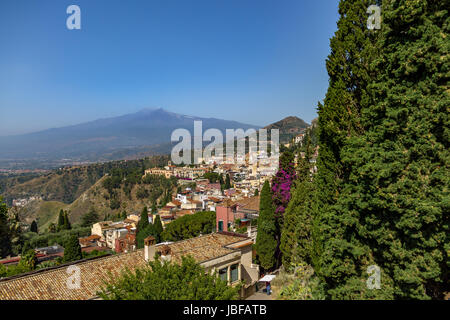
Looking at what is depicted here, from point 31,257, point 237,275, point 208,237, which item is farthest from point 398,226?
point 31,257

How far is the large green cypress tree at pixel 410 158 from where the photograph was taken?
4.98 m

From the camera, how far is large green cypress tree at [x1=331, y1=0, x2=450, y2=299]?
4.98 metres

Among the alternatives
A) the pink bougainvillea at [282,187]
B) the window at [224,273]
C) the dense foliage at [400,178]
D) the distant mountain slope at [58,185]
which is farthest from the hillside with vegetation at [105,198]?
the dense foliage at [400,178]

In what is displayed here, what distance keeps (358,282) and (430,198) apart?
86.7 inches

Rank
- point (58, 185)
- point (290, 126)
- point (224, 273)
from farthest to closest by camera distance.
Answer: point (290, 126) → point (58, 185) → point (224, 273)

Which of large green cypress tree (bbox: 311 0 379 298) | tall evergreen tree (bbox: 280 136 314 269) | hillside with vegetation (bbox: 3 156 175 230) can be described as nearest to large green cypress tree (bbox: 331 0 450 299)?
large green cypress tree (bbox: 311 0 379 298)

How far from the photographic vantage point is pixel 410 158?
5.22 m

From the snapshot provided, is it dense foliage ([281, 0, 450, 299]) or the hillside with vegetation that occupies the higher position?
dense foliage ([281, 0, 450, 299])

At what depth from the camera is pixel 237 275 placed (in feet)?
45.4

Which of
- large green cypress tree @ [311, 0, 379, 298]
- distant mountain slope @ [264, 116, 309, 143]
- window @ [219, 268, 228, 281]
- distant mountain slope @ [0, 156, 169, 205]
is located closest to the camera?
large green cypress tree @ [311, 0, 379, 298]

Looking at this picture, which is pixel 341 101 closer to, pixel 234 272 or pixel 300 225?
pixel 300 225

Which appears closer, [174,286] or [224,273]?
[174,286]

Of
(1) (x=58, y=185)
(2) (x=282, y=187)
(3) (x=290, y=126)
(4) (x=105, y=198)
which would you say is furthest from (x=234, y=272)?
(3) (x=290, y=126)

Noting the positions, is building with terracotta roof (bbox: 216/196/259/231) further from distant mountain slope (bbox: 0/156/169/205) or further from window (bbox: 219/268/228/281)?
distant mountain slope (bbox: 0/156/169/205)
